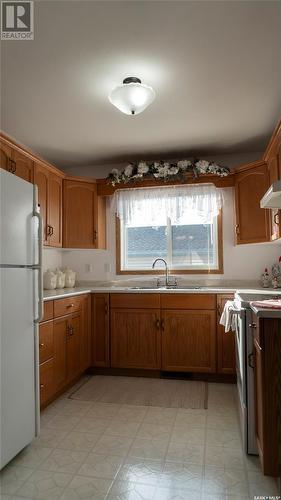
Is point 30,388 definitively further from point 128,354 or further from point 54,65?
point 54,65

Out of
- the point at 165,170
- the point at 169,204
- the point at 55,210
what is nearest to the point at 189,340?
the point at 169,204

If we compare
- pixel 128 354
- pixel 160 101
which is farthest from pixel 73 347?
pixel 160 101

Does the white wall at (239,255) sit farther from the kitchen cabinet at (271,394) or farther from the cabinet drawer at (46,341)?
the kitchen cabinet at (271,394)

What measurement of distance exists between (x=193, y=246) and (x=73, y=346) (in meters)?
1.76

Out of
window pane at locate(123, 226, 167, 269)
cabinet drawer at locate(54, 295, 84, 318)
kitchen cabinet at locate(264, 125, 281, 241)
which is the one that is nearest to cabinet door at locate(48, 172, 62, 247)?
cabinet drawer at locate(54, 295, 84, 318)

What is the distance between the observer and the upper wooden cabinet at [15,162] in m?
2.62

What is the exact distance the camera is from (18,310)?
186 centimetres

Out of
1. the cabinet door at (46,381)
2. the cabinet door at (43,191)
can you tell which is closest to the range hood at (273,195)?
the cabinet door at (46,381)

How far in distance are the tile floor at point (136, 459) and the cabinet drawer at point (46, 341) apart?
44 cm

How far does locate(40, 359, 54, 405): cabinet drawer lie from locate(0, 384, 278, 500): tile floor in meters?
0.13

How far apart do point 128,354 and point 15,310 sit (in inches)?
70.1

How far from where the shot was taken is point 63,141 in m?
3.25

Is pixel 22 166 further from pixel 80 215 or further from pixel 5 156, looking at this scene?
pixel 80 215

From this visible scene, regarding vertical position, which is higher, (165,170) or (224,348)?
(165,170)
